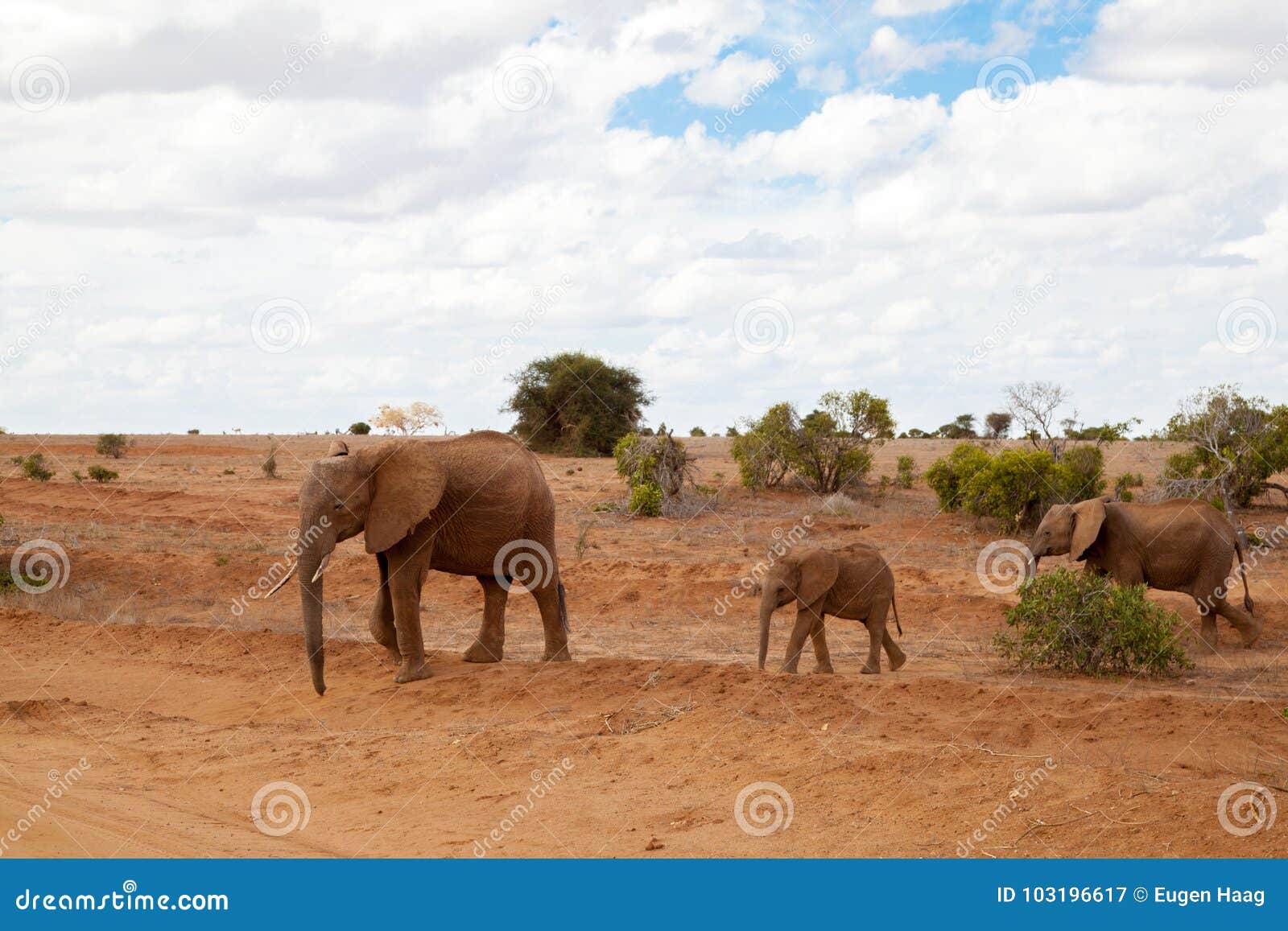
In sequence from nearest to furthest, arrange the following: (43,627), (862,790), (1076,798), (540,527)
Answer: (1076,798) < (862,790) < (540,527) < (43,627)

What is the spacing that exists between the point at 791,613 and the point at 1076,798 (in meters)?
10.5

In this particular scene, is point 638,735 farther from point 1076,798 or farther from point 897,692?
point 1076,798

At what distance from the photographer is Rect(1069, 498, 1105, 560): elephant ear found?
15.3 meters

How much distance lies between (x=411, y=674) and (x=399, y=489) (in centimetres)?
188

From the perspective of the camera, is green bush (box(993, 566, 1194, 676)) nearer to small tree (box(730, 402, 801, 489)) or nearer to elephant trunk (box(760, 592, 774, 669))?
elephant trunk (box(760, 592, 774, 669))

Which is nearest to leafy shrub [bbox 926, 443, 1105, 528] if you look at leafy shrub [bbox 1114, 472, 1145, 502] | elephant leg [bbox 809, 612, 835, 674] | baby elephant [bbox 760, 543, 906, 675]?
leafy shrub [bbox 1114, 472, 1145, 502]

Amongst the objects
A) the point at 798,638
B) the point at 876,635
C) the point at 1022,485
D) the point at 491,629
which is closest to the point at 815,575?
the point at 798,638

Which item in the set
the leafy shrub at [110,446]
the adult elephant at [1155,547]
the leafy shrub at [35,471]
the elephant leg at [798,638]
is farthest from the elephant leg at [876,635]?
the leafy shrub at [110,446]

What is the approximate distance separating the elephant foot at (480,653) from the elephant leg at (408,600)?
0.88 m

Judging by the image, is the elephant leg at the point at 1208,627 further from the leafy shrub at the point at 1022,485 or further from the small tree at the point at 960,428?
the small tree at the point at 960,428

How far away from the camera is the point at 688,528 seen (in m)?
26.5

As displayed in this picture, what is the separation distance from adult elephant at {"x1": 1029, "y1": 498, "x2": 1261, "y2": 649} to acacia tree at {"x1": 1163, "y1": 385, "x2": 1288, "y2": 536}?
8.42 metres

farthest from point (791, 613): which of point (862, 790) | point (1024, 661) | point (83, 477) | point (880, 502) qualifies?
point (83, 477)

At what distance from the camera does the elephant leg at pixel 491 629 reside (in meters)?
13.2
